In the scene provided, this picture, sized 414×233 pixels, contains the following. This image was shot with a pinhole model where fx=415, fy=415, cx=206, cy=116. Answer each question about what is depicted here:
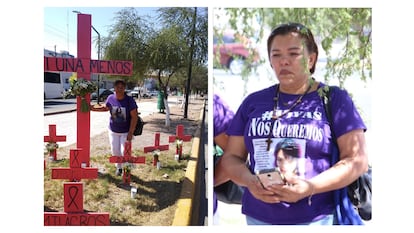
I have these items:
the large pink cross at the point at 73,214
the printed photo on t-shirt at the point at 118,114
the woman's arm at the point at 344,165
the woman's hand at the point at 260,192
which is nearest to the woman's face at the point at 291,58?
the woman's arm at the point at 344,165

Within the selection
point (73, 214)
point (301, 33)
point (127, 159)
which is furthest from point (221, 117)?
point (73, 214)

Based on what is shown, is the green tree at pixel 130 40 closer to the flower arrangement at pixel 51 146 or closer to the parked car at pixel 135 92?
the parked car at pixel 135 92

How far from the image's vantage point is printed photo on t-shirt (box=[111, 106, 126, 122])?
4.12m

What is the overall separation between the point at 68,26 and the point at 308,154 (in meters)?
2.42

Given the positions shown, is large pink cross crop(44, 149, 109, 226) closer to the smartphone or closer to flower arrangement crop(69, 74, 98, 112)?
flower arrangement crop(69, 74, 98, 112)

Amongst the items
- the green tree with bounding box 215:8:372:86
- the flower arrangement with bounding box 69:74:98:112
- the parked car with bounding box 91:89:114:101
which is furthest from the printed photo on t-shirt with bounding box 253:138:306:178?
the flower arrangement with bounding box 69:74:98:112

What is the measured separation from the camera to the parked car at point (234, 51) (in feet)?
11.7

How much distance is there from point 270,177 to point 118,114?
65.1 inches

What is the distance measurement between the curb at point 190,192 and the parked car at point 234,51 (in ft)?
1.54

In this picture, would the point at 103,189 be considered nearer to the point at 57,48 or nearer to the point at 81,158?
the point at 81,158
